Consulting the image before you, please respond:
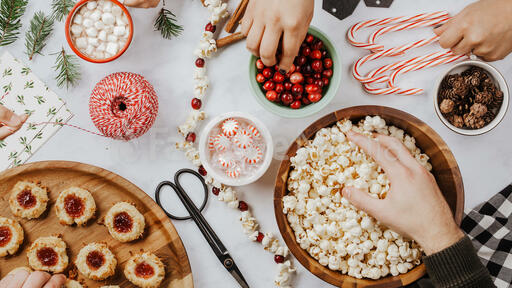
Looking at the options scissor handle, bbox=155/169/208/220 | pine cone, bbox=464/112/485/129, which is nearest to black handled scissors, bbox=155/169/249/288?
scissor handle, bbox=155/169/208/220

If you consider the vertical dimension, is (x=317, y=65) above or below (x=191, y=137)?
above

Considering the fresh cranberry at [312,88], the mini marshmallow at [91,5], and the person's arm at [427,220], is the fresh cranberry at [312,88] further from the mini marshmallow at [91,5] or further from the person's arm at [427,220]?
the mini marshmallow at [91,5]

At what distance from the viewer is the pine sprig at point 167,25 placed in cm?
192

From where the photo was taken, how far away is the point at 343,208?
1711mm

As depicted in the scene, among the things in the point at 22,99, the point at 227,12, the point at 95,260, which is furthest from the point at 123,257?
the point at 227,12

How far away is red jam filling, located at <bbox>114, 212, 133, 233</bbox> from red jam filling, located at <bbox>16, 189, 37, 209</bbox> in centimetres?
38

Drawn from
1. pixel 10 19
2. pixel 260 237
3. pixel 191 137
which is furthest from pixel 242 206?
pixel 10 19

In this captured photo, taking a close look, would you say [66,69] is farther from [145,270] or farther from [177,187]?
[145,270]

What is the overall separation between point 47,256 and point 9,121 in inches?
25.1

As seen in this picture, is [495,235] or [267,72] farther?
[495,235]

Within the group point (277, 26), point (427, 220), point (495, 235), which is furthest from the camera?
A: point (495, 235)

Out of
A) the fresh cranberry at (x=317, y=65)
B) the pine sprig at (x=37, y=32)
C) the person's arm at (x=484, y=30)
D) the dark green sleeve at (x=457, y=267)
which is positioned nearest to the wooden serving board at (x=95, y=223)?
the pine sprig at (x=37, y=32)

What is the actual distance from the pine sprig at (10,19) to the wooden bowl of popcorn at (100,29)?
1.14 feet

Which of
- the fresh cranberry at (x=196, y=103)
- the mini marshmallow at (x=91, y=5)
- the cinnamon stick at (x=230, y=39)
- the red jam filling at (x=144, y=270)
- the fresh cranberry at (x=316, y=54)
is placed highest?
the mini marshmallow at (x=91, y=5)
